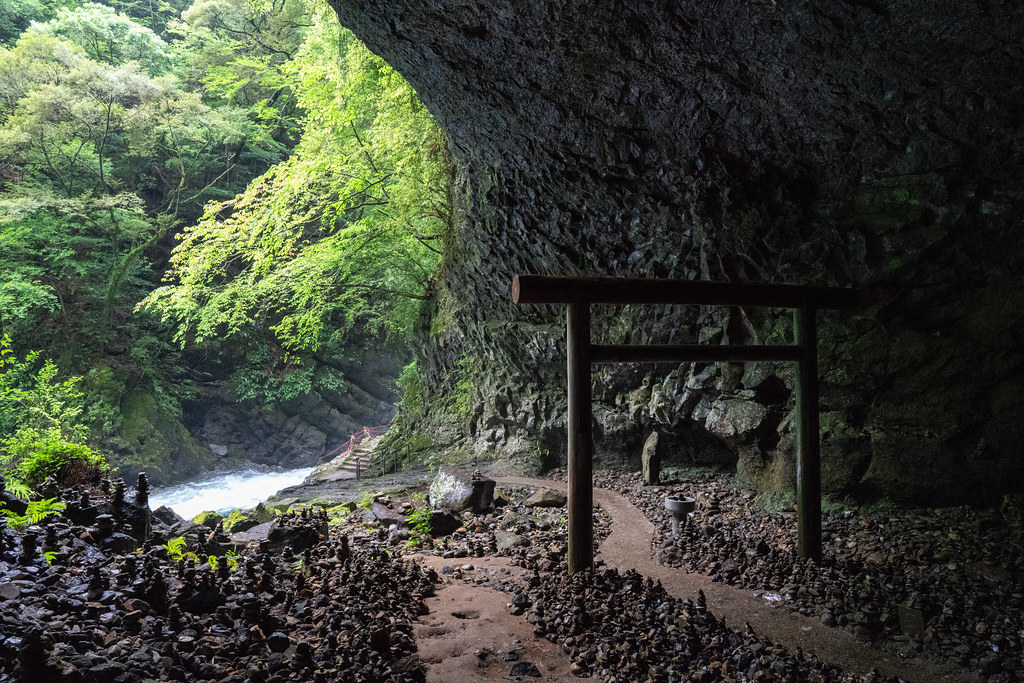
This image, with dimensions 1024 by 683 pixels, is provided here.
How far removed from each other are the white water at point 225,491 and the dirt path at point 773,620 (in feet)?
38.2

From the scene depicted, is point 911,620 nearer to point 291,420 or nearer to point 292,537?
point 292,537

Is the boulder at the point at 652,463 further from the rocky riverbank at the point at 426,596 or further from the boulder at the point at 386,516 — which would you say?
the boulder at the point at 386,516

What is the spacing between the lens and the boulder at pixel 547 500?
318 inches

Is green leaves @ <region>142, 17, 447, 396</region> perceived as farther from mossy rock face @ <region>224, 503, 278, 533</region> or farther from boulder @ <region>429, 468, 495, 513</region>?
boulder @ <region>429, 468, 495, 513</region>

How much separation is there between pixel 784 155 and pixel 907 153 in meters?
1.08

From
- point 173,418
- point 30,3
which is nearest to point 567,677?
point 173,418

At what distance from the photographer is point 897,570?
16.8ft

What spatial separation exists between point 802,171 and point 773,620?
4.37 meters

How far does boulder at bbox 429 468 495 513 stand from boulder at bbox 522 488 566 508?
54 centimetres

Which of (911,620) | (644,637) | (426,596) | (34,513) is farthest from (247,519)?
(911,620)

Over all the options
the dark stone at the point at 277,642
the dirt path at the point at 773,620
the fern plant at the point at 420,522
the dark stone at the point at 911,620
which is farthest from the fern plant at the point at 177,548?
the dark stone at the point at 911,620

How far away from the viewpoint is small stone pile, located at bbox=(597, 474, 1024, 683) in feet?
14.0

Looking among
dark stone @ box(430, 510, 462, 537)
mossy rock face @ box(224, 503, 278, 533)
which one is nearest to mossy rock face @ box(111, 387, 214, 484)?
mossy rock face @ box(224, 503, 278, 533)

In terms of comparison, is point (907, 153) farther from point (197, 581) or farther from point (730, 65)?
point (197, 581)
